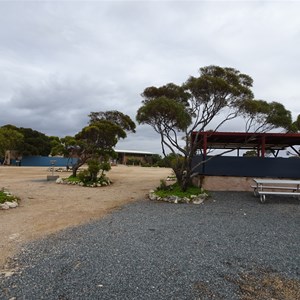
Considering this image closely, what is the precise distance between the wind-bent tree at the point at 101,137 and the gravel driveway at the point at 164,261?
10741 millimetres

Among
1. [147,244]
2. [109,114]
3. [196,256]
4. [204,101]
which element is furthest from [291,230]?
[109,114]

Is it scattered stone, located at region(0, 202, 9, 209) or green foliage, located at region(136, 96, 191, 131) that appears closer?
scattered stone, located at region(0, 202, 9, 209)

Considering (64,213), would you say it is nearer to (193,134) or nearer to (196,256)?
(196,256)

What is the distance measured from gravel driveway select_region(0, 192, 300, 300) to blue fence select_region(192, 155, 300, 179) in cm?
462

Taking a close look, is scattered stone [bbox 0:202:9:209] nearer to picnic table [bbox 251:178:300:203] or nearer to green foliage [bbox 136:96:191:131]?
green foliage [bbox 136:96:191:131]

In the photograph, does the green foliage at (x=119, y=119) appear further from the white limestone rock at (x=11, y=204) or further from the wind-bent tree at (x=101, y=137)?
the white limestone rock at (x=11, y=204)

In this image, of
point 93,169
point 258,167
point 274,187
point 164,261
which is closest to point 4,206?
point 164,261

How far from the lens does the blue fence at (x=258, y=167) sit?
11625 millimetres

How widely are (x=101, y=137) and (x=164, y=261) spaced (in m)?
14.5

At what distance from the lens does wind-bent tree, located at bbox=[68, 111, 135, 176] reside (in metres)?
17.3

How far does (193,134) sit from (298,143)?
588 cm

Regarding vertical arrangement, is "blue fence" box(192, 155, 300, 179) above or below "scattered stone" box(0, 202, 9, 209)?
above

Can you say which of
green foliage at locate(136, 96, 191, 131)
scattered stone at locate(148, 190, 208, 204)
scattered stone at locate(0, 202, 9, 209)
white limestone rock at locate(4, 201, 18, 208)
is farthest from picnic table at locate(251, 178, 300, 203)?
scattered stone at locate(0, 202, 9, 209)

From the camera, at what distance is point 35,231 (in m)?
5.87
